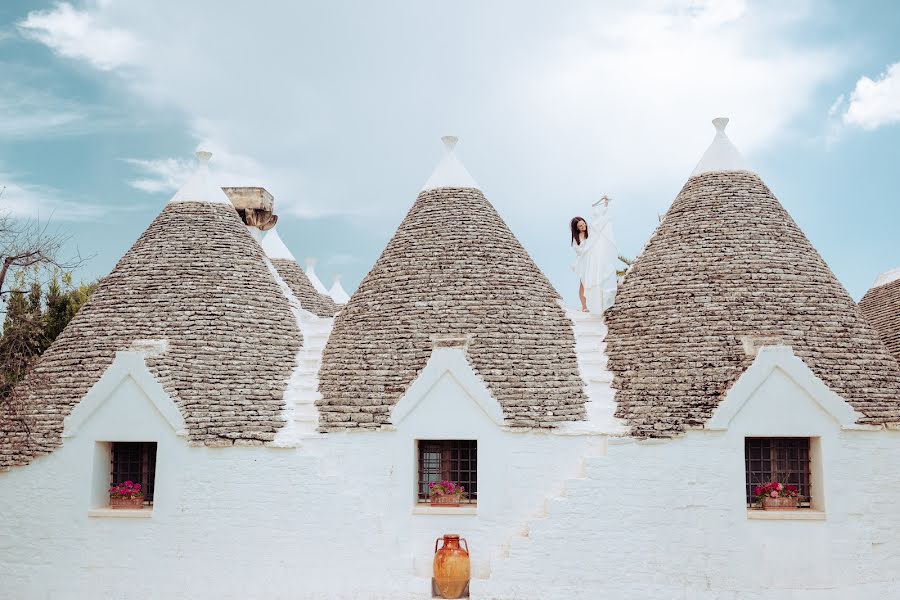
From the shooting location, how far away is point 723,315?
13.7 metres

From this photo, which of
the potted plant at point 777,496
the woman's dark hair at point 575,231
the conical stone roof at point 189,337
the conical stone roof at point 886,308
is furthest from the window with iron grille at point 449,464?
the conical stone roof at point 886,308

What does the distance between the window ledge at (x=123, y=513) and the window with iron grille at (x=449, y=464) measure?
14.4 feet

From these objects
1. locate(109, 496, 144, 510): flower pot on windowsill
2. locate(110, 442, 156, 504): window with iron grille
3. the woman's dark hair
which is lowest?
locate(109, 496, 144, 510): flower pot on windowsill

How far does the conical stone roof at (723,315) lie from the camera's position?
511 inches

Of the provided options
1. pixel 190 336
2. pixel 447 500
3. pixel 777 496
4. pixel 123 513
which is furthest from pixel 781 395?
pixel 123 513

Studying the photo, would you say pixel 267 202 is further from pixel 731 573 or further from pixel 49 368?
pixel 731 573

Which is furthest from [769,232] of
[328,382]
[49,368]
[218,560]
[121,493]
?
[49,368]

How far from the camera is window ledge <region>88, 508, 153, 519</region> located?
43.0 ft

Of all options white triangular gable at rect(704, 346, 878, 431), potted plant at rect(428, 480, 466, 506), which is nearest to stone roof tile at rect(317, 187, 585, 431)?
potted plant at rect(428, 480, 466, 506)

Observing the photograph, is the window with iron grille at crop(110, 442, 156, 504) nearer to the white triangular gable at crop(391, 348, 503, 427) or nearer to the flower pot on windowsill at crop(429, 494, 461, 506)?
the white triangular gable at crop(391, 348, 503, 427)

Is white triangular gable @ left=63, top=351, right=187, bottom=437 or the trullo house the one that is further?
white triangular gable @ left=63, top=351, right=187, bottom=437

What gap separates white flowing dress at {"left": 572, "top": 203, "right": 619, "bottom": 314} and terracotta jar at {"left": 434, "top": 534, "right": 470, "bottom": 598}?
5.45 meters

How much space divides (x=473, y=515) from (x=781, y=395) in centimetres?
513

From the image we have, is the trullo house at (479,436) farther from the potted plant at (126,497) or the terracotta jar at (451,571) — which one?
the terracotta jar at (451,571)
